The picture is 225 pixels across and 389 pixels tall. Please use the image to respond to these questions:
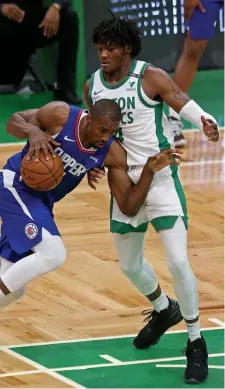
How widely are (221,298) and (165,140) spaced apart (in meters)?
1.50

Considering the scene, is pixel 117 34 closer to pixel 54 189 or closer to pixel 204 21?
pixel 54 189

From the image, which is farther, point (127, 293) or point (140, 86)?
point (127, 293)

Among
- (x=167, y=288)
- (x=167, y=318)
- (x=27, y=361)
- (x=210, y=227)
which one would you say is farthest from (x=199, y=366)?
(x=210, y=227)

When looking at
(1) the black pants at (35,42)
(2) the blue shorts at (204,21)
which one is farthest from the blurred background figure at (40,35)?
(2) the blue shorts at (204,21)

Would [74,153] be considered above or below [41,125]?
below

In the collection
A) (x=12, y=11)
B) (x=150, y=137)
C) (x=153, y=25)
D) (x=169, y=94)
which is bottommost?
(x=153, y=25)

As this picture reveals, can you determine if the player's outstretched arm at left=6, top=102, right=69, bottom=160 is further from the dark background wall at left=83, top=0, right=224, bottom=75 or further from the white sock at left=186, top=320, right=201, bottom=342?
the dark background wall at left=83, top=0, right=224, bottom=75

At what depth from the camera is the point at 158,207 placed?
5.90 metres

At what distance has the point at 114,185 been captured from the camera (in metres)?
5.95

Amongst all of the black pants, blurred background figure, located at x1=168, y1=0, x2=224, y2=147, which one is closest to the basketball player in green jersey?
blurred background figure, located at x1=168, y1=0, x2=224, y2=147

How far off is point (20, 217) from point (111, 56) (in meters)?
0.95

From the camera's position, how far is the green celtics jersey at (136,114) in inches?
233

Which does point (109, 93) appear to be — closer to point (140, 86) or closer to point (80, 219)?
point (140, 86)

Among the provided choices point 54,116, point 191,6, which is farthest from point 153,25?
point 54,116
